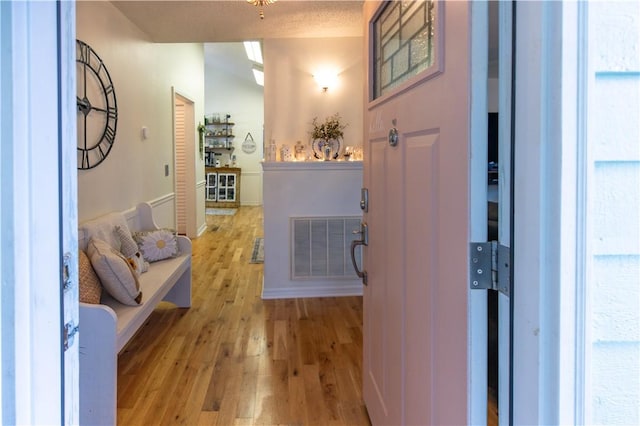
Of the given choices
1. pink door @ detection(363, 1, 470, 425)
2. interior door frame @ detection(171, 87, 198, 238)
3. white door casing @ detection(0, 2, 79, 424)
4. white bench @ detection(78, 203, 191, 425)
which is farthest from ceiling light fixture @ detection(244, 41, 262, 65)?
white door casing @ detection(0, 2, 79, 424)

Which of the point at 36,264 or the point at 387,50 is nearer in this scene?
the point at 36,264

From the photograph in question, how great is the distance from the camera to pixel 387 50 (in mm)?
1760

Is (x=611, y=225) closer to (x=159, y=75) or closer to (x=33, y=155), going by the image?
(x=33, y=155)

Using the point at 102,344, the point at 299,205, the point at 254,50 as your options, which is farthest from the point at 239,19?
the point at 254,50

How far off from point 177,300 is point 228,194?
767 cm

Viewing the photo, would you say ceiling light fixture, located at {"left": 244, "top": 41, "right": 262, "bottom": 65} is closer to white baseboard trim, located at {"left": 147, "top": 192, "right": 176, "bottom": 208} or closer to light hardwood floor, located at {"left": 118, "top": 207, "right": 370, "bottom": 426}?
A: white baseboard trim, located at {"left": 147, "top": 192, "right": 176, "bottom": 208}

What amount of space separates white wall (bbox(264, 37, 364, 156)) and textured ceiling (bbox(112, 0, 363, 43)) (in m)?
0.10

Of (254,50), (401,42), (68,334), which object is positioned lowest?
(68,334)

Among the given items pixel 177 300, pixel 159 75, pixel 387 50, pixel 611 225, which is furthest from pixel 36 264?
pixel 159 75

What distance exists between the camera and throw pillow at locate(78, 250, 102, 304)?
2236 mm

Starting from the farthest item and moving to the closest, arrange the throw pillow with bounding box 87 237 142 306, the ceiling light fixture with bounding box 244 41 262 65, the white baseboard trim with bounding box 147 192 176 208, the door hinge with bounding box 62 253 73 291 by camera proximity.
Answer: the ceiling light fixture with bounding box 244 41 262 65, the white baseboard trim with bounding box 147 192 176 208, the throw pillow with bounding box 87 237 142 306, the door hinge with bounding box 62 253 73 291

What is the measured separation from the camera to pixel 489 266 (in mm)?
917

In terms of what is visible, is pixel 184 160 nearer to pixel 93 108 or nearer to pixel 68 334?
pixel 93 108

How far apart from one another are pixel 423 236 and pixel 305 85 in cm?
324
